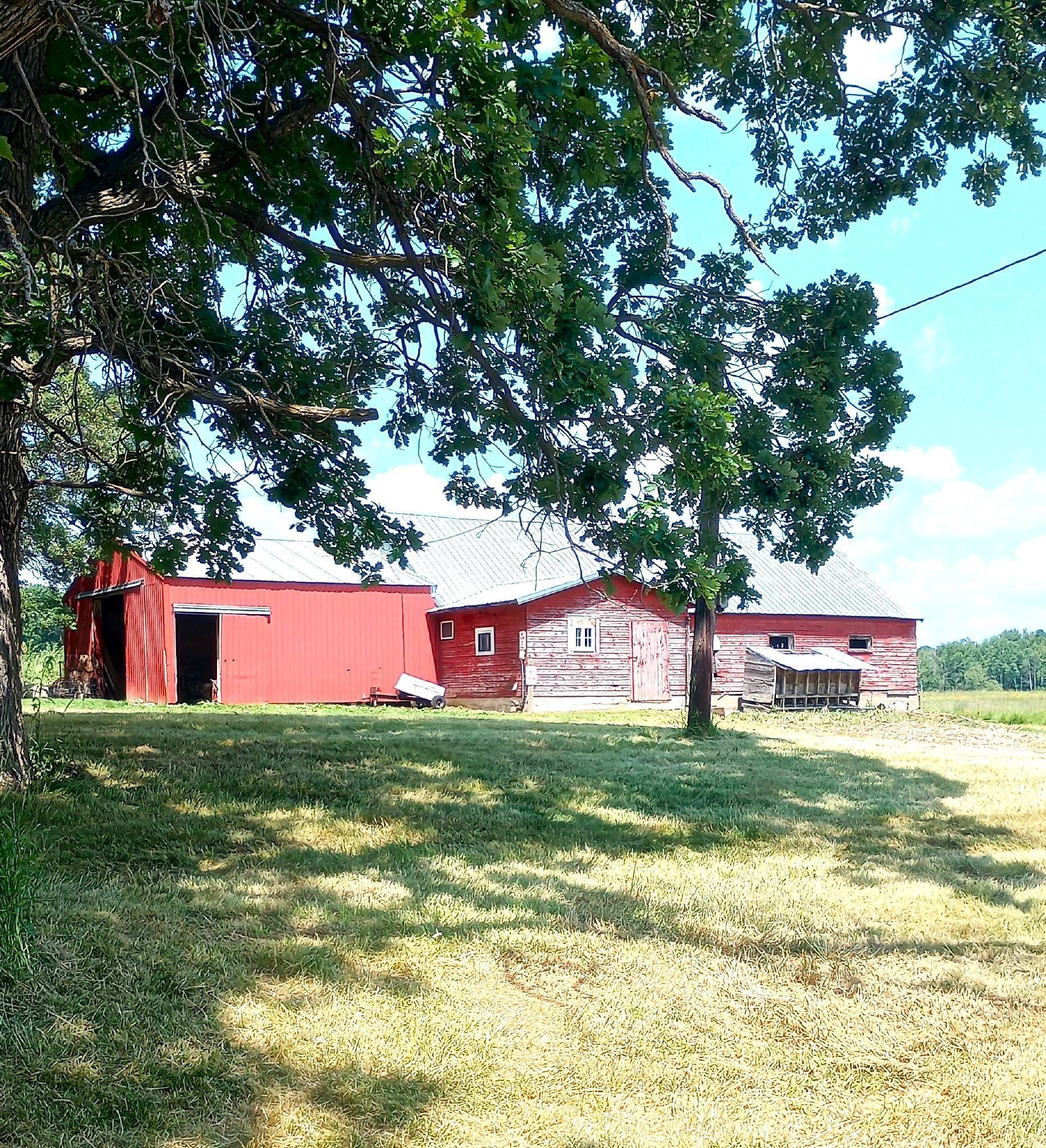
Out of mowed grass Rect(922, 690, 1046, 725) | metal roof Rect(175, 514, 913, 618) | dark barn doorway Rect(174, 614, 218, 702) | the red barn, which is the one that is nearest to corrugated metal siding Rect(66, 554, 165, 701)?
dark barn doorway Rect(174, 614, 218, 702)

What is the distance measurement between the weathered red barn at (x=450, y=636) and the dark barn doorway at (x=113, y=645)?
2.0 inches

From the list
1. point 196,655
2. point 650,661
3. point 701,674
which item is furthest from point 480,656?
point 701,674

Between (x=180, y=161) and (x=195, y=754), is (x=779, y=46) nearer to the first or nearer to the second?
(x=180, y=161)

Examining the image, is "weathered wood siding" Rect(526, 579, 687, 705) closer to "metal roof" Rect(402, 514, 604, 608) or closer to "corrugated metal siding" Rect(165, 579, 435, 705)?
"metal roof" Rect(402, 514, 604, 608)

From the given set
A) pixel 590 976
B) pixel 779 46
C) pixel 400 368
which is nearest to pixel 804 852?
pixel 590 976

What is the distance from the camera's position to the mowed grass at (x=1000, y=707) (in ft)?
88.1

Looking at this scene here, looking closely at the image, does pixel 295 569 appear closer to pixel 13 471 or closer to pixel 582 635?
pixel 582 635

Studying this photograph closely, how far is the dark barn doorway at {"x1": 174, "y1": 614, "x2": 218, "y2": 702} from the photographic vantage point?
27844 mm

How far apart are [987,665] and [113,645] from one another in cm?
10473

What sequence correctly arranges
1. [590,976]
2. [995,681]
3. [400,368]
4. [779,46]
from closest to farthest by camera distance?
[590,976] → [779,46] → [400,368] → [995,681]

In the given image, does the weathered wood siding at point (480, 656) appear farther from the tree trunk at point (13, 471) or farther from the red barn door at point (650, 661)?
the tree trunk at point (13, 471)

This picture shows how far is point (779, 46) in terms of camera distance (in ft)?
30.0

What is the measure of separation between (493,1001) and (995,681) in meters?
118

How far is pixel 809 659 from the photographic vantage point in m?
30.8
